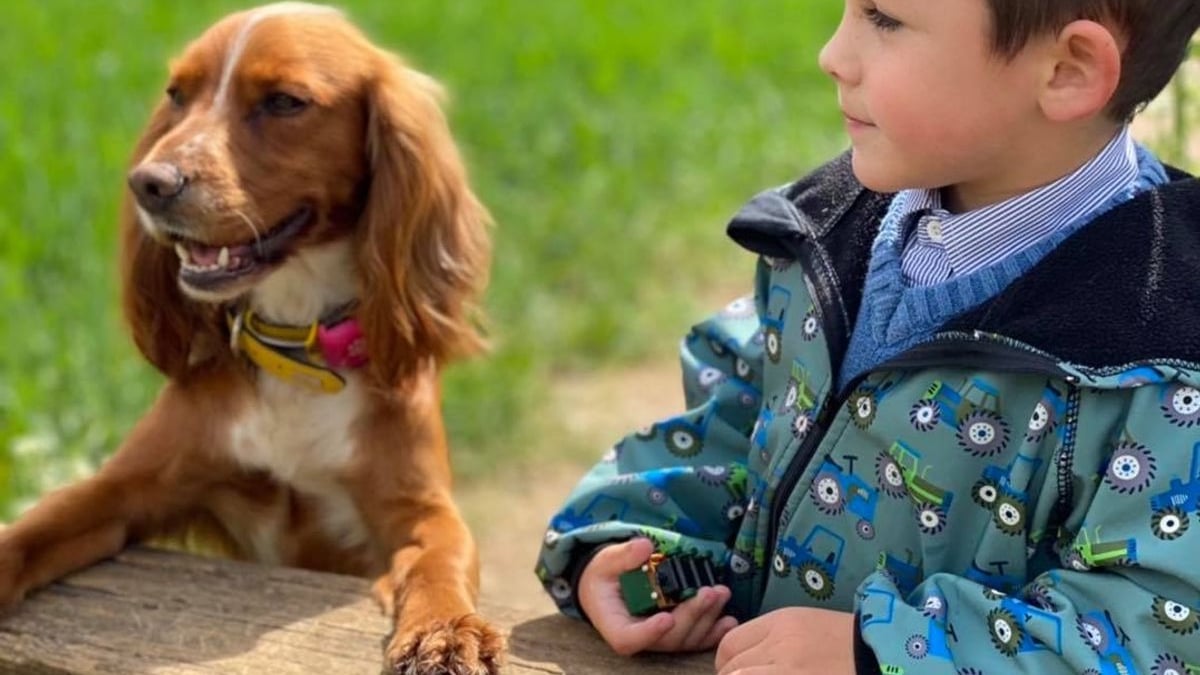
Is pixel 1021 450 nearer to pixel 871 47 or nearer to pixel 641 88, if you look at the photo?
pixel 871 47

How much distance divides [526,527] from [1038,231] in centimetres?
310

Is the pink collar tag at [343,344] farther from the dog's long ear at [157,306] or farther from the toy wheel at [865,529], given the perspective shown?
the toy wheel at [865,529]

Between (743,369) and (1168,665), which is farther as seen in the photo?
(743,369)

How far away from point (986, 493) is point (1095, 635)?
227 millimetres

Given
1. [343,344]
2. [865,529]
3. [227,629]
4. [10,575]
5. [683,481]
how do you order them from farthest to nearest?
[343,344] → [10,575] → [227,629] → [683,481] → [865,529]

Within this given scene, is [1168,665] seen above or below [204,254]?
below

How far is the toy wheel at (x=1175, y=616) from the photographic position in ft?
5.71

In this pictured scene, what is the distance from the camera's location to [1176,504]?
174 cm

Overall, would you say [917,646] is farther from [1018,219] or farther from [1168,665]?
[1018,219]

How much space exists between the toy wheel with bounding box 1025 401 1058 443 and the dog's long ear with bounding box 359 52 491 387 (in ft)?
4.88

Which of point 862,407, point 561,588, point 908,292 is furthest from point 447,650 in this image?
point 908,292

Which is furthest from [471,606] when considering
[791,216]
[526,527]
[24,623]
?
[526,527]

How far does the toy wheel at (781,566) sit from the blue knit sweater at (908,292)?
0.26m

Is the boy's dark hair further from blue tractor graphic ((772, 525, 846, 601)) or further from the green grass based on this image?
the green grass
